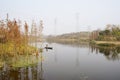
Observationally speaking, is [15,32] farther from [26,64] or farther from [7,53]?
[7,53]

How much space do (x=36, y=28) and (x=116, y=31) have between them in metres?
93.1

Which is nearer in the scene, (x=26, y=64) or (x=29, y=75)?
(x=29, y=75)

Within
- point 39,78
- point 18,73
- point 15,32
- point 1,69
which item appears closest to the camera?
point 39,78

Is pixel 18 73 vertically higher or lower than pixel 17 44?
lower

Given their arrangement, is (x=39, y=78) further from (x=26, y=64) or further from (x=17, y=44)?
(x=17, y=44)

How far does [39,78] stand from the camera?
22703 mm

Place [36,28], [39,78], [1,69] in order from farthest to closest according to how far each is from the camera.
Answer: [36,28], [1,69], [39,78]

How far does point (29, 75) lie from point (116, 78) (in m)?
12.2

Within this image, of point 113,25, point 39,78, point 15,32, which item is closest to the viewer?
point 39,78

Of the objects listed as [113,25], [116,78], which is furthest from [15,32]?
[113,25]

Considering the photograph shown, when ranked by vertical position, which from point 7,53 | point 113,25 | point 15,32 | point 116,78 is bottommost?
point 116,78

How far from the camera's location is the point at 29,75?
23.6 metres

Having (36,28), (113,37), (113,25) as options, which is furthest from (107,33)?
(36,28)

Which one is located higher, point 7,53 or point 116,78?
point 7,53
